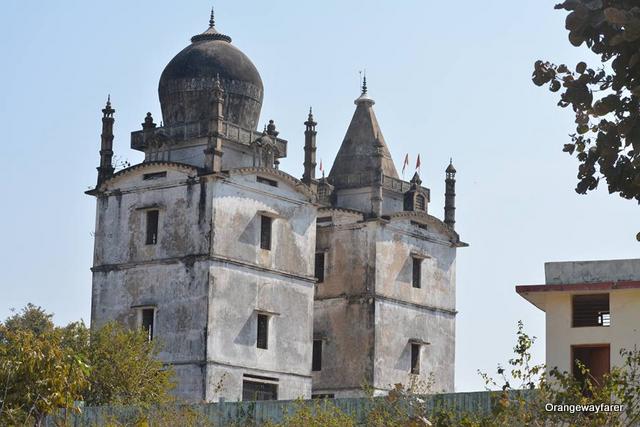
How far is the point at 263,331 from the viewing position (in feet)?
120

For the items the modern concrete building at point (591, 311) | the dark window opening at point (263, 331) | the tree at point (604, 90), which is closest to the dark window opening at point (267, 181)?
the dark window opening at point (263, 331)

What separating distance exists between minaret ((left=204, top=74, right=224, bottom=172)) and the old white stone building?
0.14ft

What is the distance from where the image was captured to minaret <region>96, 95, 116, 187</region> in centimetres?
3834

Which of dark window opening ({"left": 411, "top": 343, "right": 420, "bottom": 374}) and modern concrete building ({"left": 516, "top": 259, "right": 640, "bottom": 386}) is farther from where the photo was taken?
dark window opening ({"left": 411, "top": 343, "right": 420, "bottom": 374})

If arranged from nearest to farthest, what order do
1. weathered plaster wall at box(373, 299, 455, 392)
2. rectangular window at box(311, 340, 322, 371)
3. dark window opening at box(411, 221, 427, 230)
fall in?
weathered plaster wall at box(373, 299, 455, 392)
rectangular window at box(311, 340, 322, 371)
dark window opening at box(411, 221, 427, 230)

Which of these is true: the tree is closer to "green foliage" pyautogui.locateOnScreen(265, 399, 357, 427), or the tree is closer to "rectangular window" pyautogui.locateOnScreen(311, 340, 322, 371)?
"green foliage" pyautogui.locateOnScreen(265, 399, 357, 427)

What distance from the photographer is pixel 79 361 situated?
22.7 meters

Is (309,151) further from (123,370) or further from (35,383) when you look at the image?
(35,383)

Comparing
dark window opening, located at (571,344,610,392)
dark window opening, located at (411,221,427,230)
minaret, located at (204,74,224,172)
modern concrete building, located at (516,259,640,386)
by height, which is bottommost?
dark window opening, located at (571,344,610,392)

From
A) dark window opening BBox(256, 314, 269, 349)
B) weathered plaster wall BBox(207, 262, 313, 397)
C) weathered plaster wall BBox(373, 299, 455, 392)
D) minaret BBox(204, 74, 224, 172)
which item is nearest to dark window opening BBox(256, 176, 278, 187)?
minaret BBox(204, 74, 224, 172)

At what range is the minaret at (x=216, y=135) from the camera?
3612cm

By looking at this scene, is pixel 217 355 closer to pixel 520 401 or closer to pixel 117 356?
pixel 117 356

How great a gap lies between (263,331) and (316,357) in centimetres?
466

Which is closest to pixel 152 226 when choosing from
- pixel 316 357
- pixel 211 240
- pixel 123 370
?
pixel 211 240
